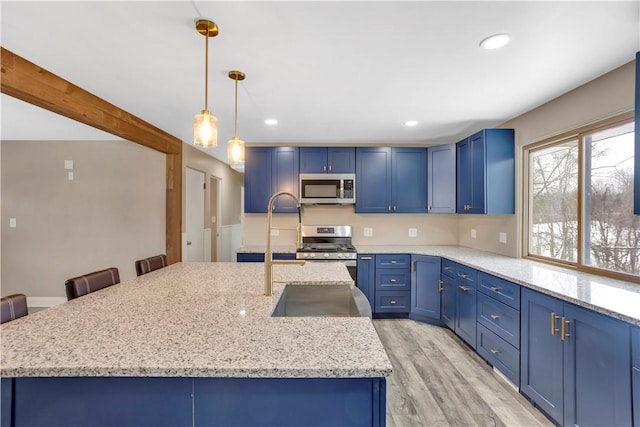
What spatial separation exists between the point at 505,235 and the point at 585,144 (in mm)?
1190

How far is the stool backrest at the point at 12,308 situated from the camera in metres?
1.22

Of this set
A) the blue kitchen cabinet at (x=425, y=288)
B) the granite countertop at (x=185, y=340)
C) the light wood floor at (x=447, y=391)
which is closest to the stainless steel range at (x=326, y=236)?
the blue kitchen cabinet at (x=425, y=288)

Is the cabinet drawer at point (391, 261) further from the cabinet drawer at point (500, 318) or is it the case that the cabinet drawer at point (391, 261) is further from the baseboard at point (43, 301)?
the baseboard at point (43, 301)

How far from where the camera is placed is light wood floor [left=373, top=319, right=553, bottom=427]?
185cm

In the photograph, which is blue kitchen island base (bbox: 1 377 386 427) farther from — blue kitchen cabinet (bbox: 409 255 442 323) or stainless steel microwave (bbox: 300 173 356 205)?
stainless steel microwave (bbox: 300 173 356 205)

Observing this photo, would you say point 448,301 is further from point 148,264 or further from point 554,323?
point 148,264

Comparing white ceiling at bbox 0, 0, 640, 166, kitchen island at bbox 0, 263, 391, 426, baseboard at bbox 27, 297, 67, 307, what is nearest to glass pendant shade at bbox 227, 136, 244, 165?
white ceiling at bbox 0, 0, 640, 166

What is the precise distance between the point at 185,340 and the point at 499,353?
7.94 ft

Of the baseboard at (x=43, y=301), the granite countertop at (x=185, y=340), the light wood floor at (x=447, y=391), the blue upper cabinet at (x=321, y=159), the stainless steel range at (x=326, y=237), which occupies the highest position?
the blue upper cabinet at (x=321, y=159)

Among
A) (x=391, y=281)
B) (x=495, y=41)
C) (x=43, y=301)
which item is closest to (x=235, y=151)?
(x=495, y=41)

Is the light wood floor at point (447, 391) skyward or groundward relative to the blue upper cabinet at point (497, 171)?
groundward

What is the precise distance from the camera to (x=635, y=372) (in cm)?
132

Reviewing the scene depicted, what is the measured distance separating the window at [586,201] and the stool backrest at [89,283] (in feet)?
11.2

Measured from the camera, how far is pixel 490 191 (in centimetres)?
301
